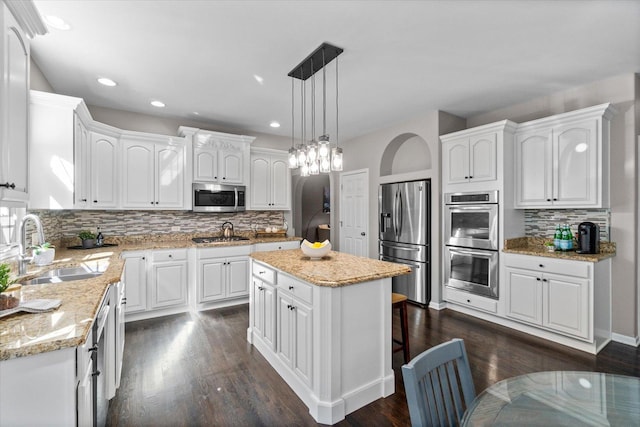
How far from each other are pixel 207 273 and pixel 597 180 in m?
4.54

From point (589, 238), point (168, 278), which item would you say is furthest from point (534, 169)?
point (168, 278)

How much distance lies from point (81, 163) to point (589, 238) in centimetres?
527

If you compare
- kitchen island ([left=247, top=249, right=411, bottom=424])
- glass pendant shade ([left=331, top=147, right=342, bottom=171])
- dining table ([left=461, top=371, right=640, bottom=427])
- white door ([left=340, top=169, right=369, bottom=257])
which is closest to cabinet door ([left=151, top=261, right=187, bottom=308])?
kitchen island ([left=247, top=249, right=411, bottom=424])

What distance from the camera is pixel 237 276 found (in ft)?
13.8

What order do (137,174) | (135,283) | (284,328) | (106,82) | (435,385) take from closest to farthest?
1. (435,385)
2. (284,328)
3. (106,82)
4. (135,283)
5. (137,174)

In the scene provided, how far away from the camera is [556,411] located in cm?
119

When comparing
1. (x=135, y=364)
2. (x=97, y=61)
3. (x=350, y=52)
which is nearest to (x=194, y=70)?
(x=97, y=61)

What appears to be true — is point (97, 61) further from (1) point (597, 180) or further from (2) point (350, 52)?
(1) point (597, 180)

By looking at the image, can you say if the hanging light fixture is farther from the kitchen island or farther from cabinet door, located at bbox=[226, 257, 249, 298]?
cabinet door, located at bbox=[226, 257, 249, 298]

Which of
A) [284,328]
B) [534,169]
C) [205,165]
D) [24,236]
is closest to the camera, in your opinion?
[24,236]

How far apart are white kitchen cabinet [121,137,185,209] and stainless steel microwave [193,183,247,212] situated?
212mm

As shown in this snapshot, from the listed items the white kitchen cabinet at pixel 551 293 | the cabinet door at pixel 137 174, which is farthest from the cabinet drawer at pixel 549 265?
the cabinet door at pixel 137 174

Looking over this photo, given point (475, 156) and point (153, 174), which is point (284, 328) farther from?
point (475, 156)

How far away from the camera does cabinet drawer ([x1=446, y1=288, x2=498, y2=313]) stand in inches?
141
